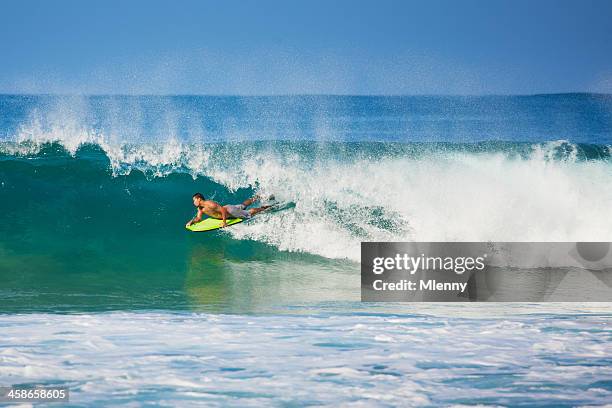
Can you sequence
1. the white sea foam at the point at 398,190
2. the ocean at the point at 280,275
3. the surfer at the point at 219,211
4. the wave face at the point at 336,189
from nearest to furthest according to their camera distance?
the ocean at the point at 280,275 < the surfer at the point at 219,211 < the white sea foam at the point at 398,190 < the wave face at the point at 336,189

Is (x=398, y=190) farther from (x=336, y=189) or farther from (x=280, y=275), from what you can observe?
(x=280, y=275)

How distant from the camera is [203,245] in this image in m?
11.0

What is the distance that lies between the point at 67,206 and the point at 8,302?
4.50 m

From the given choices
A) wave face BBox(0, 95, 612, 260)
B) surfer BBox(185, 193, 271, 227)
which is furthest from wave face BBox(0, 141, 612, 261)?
surfer BBox(185, 193, 271, 227)

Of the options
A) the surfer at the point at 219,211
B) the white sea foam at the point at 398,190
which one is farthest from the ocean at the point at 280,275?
the surfer at the point at 219,211

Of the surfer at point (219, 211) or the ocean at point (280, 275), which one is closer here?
the ocean at point (280, 275)

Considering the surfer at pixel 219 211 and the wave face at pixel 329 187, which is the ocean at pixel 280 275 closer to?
the wave face at pixel 329 187

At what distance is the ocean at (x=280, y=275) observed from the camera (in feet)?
17.0

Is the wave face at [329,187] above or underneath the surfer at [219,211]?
above

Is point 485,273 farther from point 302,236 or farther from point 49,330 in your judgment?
point 49,330

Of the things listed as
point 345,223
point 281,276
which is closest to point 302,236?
point 345,223

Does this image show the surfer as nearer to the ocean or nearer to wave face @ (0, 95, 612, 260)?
the ocean

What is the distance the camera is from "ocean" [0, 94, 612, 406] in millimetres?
5184

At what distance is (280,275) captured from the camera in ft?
31.2
